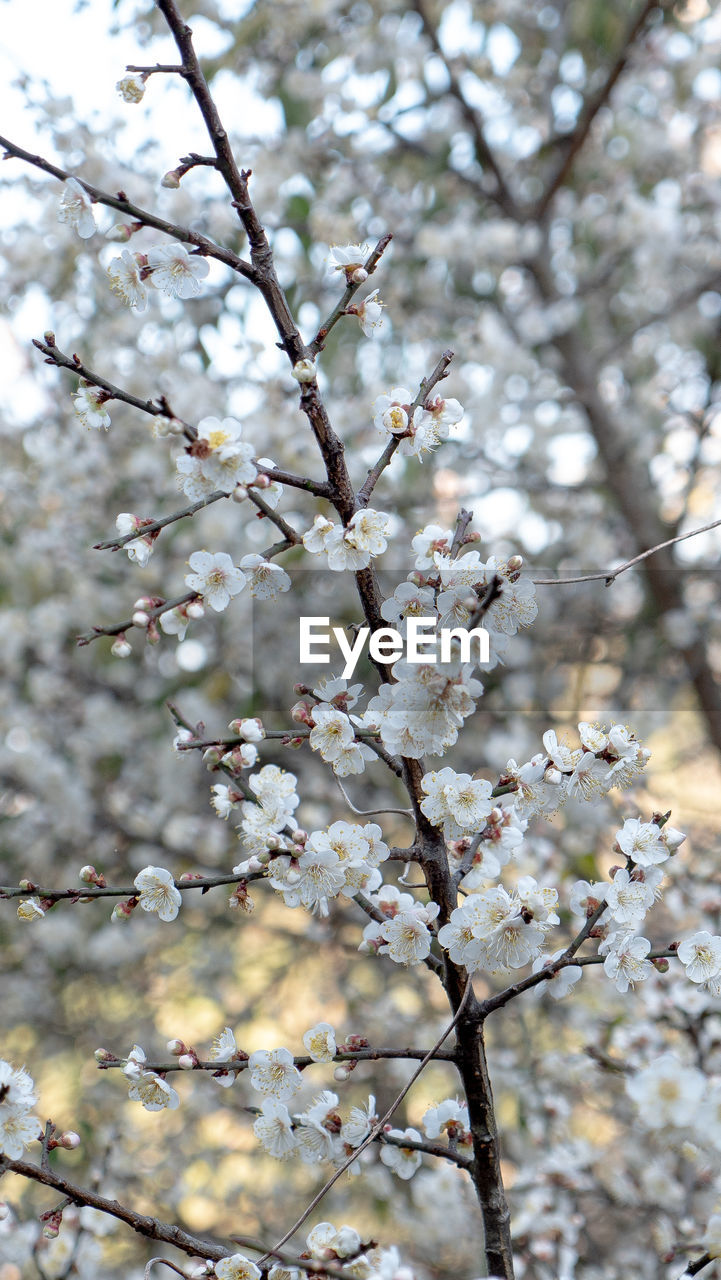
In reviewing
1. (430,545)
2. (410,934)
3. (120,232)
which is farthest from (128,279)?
(410,934)

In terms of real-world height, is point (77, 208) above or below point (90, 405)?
above

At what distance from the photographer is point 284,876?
101 centimetres

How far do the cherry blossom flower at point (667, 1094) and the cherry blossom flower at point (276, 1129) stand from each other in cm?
57

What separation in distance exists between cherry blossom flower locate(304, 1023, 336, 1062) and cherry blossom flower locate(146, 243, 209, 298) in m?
0.79

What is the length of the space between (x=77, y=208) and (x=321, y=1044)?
920 mm

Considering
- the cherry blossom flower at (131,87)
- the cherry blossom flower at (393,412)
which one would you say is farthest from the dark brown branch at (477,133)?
the cherry blossom flower at (393,412)

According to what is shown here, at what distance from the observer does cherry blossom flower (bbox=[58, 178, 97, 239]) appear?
3.37ft

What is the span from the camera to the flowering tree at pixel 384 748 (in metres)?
1.04

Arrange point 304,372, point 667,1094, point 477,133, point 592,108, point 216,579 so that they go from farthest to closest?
point 477,133, point 592,108, point 667,1094, point 216,579, point 304,372

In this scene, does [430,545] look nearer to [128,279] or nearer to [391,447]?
[391,447]

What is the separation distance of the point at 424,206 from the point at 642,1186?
3.18 meters

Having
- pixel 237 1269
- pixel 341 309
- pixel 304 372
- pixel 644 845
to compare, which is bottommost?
pixel 237 1269

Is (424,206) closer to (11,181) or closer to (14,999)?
(11,181)

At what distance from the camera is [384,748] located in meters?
1.08
